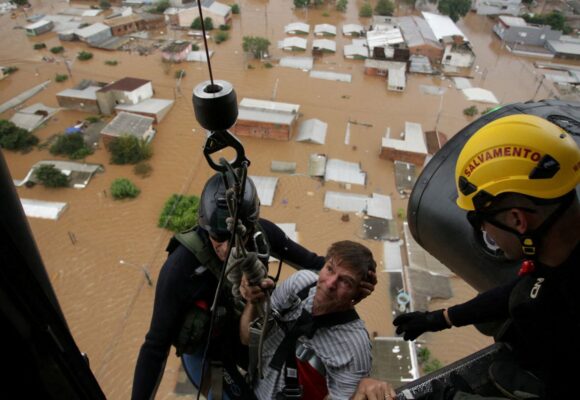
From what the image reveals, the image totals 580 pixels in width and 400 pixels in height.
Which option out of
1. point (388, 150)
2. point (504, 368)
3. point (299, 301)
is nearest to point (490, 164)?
point (504, 368)

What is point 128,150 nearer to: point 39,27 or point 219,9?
point 39,27

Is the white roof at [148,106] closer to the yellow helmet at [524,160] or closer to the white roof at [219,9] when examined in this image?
the white roof at [219,9]

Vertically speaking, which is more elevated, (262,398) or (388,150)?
(262,398)

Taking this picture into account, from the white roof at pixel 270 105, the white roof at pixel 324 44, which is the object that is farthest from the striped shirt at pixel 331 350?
the white roof at pixel 324 44

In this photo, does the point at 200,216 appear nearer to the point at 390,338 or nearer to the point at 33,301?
the point at 33,301

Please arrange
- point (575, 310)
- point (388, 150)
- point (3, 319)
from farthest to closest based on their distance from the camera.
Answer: point (388, 150) < point (575, 310) < point (3, 319)

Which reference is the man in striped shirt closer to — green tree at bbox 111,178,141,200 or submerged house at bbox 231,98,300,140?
green tree at bbox 111,178,141,200
